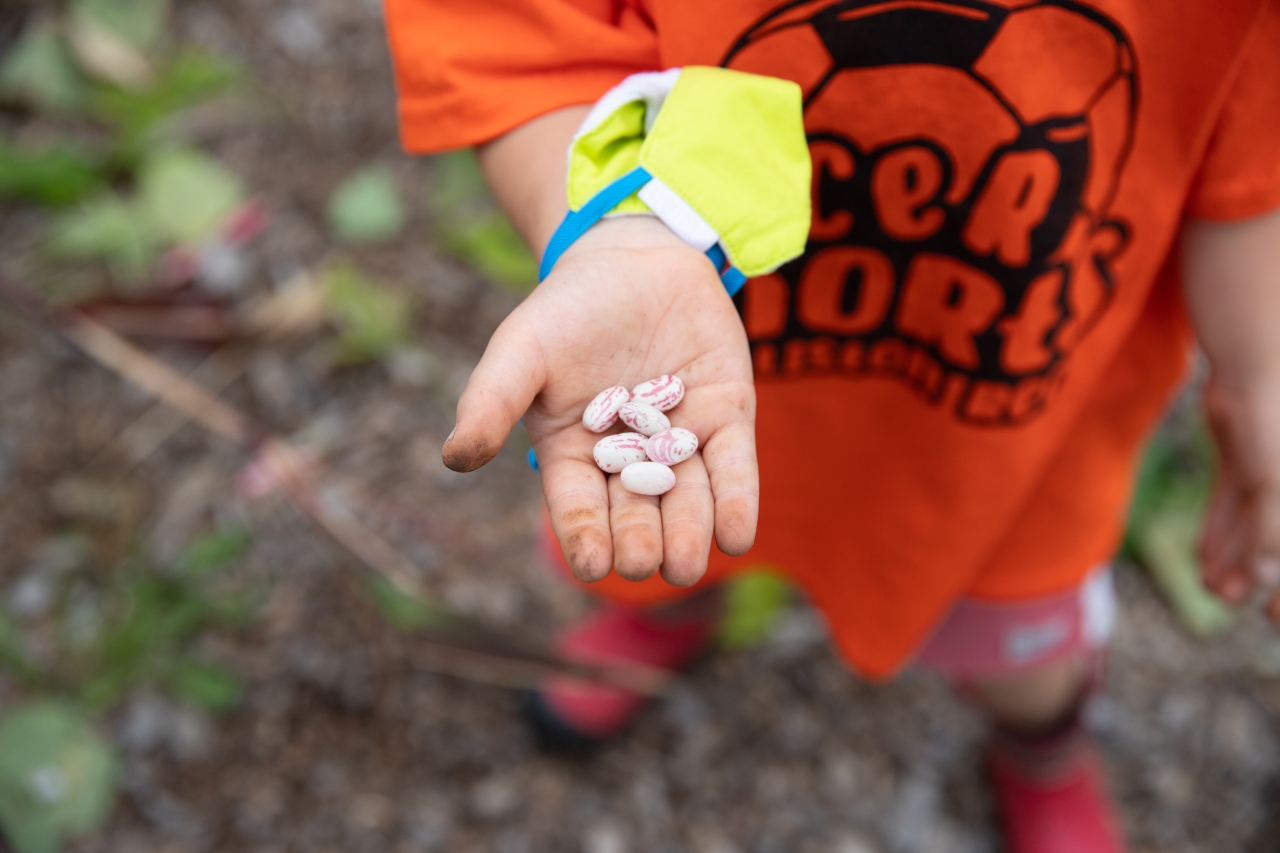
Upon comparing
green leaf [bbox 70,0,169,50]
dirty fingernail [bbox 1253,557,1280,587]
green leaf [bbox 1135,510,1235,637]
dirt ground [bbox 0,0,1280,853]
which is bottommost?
dirt ground [bbox 0,0,1280,853]

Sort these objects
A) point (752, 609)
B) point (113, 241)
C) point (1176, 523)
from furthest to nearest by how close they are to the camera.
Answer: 1. point (113, 241)
2. point (1176, 523)
3. point (752, 609)

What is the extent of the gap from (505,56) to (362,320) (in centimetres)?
98

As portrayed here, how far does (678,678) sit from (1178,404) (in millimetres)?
1011

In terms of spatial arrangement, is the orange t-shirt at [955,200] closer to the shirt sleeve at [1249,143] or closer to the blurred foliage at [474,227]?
the shirt sleeve at [1249,143]

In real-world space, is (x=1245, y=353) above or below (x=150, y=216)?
above

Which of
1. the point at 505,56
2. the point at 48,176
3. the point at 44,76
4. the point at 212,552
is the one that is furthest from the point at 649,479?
the point at 44,76

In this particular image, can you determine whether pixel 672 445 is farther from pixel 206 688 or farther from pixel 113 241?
pixel 113 241

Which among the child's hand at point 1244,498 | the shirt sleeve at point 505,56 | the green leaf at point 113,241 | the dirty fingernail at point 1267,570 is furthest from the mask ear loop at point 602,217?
the green leaf at point 113,241

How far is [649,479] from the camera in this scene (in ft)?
1.92

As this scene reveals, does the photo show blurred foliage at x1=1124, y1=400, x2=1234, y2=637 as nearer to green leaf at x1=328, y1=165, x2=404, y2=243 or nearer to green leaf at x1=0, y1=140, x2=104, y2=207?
green leaf at x1=328, y1=165, x2=404, y2=243

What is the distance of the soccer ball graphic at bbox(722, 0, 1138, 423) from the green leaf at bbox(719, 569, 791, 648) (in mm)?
611

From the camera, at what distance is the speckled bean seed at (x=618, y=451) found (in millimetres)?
590

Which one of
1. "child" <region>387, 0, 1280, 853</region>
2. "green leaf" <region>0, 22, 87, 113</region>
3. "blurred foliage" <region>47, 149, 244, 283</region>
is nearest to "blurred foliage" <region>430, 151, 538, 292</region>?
"blurred foliage" <region>47, 149, 244, 283</region>

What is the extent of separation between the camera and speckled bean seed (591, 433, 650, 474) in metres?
0.59
